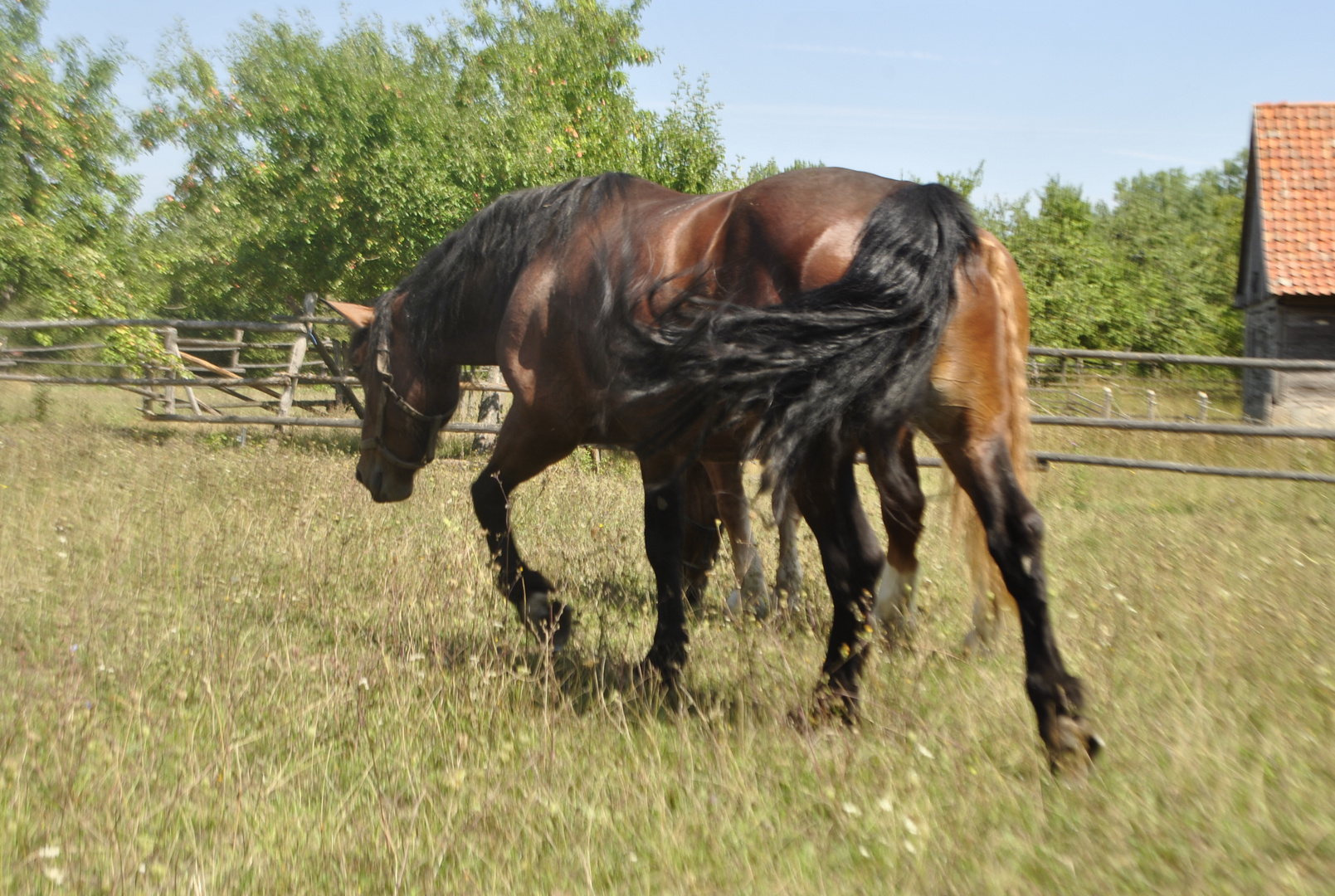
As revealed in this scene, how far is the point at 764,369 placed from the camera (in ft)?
8.94

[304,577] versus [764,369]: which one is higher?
[764,369]

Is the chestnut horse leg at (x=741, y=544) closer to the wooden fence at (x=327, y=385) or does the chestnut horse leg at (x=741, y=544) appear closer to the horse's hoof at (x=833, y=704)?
the horse's hoof at (x=833, y=704)

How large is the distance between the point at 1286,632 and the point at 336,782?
3534 mm

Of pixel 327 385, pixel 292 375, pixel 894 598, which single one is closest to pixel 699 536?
pixel 894 598

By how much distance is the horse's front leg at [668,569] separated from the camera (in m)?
3.49

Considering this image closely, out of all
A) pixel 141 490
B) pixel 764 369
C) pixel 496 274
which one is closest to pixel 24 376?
pixel 141 490

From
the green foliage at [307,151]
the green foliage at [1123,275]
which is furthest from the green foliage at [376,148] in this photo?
the green foliage at [1123,275]

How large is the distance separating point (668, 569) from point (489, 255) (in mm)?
1566

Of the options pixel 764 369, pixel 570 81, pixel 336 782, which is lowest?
pixel 336 782

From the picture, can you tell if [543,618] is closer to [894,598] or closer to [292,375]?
[894,598]

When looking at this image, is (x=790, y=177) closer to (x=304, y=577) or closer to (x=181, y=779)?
(x=181, y=779)

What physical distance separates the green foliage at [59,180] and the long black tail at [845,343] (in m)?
14.7

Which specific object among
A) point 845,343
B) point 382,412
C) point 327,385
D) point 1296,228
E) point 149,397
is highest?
point 1296,228

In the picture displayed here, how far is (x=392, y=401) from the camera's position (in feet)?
14.5
